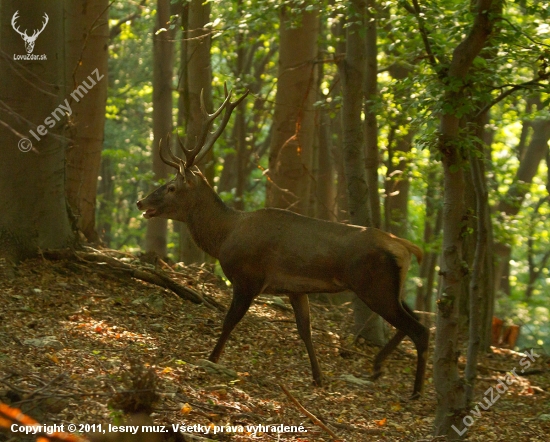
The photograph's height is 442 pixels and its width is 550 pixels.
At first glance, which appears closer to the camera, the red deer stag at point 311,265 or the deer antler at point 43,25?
the red deer stag at point 311,265

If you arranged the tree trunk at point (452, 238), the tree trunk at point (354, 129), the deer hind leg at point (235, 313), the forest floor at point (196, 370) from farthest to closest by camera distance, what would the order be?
the tree trunk at point (354, 129), the deer hind leg at point (235, 313), the tree trunk at point (452, 238), the forest floor at point (196, 370)

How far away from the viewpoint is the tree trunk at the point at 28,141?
30.3 feet

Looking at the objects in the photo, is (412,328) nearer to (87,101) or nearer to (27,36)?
(27,36)

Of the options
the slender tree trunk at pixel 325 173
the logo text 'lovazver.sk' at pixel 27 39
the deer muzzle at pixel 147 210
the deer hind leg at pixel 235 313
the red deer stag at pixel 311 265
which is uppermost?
the logo text 'lovazver.sk' at pixel 27 39

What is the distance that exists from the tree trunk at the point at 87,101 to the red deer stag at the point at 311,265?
10.8 ft

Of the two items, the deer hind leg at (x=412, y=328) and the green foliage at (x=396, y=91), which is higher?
the green foliage at (x=396, y=91)

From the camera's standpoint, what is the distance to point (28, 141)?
920 centimetres

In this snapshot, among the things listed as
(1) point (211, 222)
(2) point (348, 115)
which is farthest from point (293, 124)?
(1) point (211, 222)

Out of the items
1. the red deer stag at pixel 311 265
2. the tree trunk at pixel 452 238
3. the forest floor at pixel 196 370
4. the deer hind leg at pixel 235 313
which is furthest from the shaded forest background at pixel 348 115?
the deer hind leg at pixel 235 313

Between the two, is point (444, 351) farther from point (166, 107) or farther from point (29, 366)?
point (166, 107)

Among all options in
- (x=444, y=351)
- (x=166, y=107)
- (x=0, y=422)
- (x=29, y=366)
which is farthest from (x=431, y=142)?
(x=166, y=107)

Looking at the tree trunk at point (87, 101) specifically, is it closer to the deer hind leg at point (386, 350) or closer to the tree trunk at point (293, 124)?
the tree trunk at point (293, 124)

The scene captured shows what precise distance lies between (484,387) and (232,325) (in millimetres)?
3573

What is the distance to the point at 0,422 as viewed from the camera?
8.18ft
